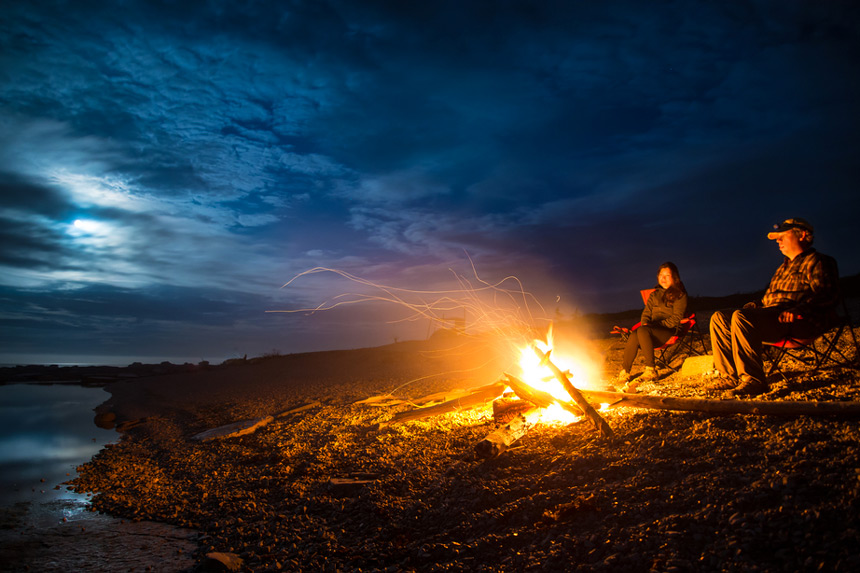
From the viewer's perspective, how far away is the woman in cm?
692

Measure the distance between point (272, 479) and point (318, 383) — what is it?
7.27 meters

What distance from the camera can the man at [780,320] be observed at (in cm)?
494

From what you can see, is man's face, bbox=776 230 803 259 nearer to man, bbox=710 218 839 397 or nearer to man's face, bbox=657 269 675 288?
man, bbox=710 218 839 397

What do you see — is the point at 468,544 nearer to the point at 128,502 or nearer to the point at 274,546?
the point at 274,546

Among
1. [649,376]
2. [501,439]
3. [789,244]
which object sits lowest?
[501,439]

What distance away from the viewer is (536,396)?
5426 millimetres

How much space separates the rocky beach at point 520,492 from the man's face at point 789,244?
1509 mm

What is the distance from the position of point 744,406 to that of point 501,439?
7.47ft

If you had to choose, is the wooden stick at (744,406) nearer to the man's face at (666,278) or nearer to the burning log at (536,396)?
the burning log at (536,396)

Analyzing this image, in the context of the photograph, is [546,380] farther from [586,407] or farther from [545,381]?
[586,407]

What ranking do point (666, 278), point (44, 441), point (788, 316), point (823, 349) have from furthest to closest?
point (44, 441)
point (666, 278)
point (823, 349)
point (788, 316)

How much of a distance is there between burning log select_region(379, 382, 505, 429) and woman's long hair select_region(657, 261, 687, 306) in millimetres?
3274

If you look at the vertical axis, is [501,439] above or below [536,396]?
below

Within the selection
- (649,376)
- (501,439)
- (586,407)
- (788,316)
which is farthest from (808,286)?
(501,439)
